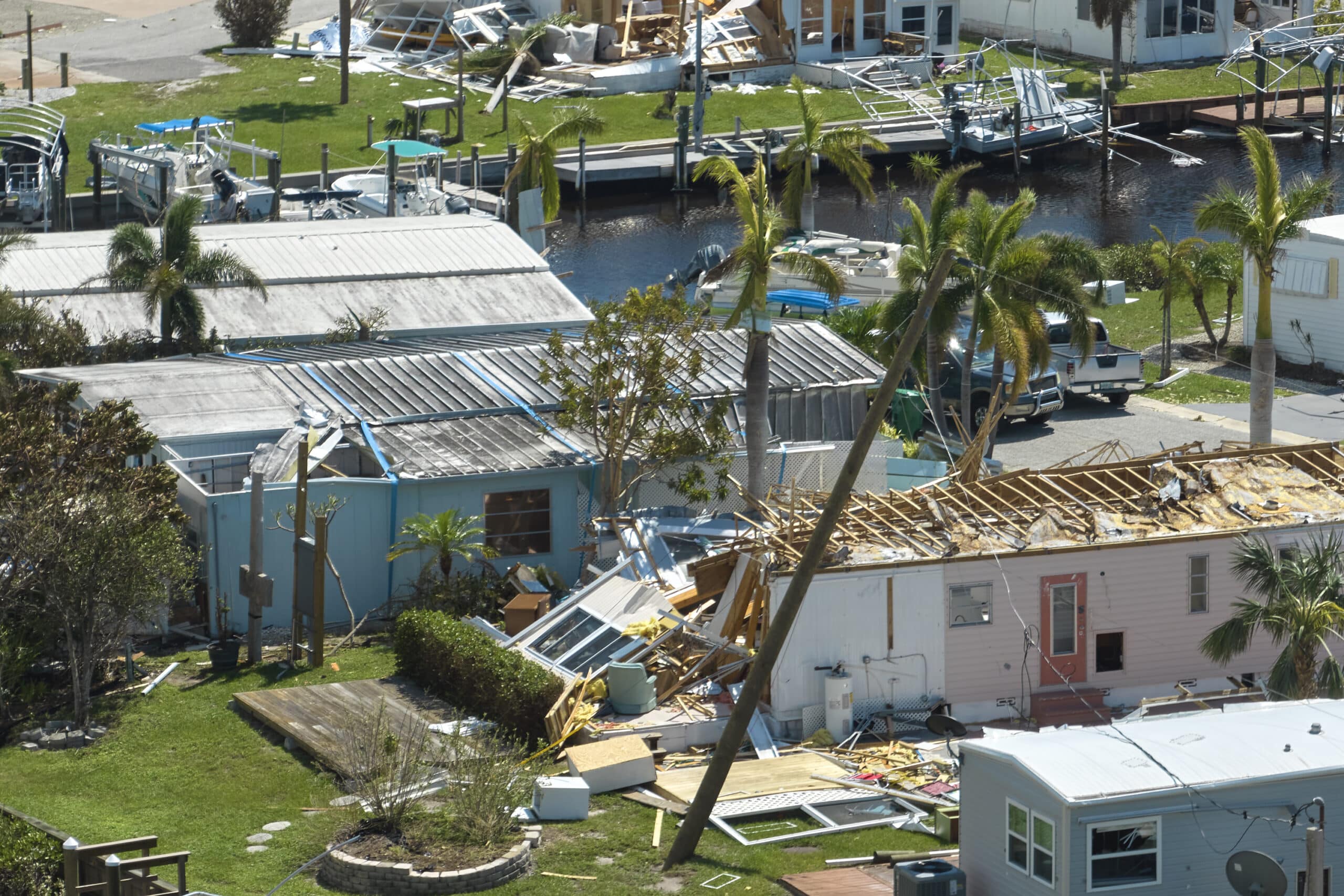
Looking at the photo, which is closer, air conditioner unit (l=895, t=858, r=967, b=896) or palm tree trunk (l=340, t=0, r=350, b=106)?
air conditioner unit (l=895, t=858, r=967, b=896)

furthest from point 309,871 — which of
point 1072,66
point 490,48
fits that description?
point 1072,66

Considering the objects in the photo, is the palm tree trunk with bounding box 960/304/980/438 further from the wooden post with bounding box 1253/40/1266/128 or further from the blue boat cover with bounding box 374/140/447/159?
the wooden post with bounding box 1253/40/1266/128

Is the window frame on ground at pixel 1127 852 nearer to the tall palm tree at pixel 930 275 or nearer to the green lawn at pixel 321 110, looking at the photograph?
the tall palm tree at pixel 930 275

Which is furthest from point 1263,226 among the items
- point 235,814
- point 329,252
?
point 329,252

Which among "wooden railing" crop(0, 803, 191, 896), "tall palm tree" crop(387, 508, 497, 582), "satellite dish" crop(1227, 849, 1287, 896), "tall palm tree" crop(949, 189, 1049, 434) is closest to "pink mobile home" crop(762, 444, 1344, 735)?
"tall palm tree" crop(387, 508, 497, 582)

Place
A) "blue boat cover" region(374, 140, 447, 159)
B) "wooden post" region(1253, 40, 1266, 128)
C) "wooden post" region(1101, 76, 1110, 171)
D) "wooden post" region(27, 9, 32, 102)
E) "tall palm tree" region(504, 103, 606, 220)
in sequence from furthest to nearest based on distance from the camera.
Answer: "wooden post" region(1101, 76, 1110, 171)
"wooden post" region(1253, 40, 1266, 128)
"wooden post" region(27, 9, 32, 102)
"blue boat cover" region(374, 140, 447, 159)
"tall palm tree" region(504, 103, 606, 220)

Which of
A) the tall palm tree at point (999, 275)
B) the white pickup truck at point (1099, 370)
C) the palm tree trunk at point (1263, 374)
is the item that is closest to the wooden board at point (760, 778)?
the tall palm tree at point (999, 275)

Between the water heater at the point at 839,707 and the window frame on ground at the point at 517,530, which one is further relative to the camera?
the window frame on ground at the point at 517,530
